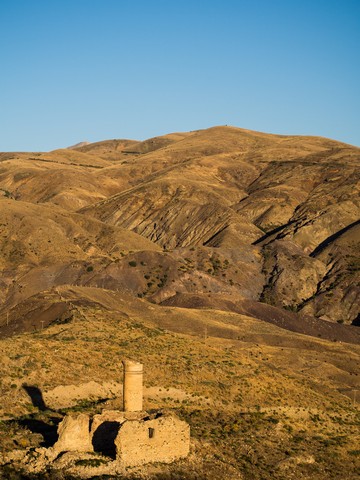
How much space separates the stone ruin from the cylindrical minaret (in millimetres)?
942

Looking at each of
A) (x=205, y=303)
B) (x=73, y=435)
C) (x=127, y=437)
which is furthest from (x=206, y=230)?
(x=127, y=437)

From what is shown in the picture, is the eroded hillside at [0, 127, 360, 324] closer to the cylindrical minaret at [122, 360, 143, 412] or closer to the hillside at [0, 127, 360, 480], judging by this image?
the hillside at [0, 127, 360, 480]

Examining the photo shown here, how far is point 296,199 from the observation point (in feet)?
534

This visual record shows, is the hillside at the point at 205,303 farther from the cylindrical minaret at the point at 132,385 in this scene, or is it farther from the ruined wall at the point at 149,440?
the cylindrical minaret at the point at 132,385

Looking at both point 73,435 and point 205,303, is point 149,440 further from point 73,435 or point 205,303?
point 205,303

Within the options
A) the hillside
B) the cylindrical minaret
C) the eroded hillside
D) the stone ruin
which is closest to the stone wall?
the stone ruin

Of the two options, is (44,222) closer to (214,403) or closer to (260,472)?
(214,403)

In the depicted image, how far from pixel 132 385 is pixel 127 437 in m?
3.20

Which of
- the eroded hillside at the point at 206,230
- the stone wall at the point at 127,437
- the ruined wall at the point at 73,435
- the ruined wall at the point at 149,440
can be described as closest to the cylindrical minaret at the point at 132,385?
the stone wall at the point at 127,437

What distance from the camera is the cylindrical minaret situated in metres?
30.4

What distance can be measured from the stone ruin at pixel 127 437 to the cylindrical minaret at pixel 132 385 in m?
0.94

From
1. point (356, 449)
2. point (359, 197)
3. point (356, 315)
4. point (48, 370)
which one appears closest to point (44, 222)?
point (356, 315)

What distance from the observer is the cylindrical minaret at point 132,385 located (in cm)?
3038

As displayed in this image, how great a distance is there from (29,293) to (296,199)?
77.3 m
